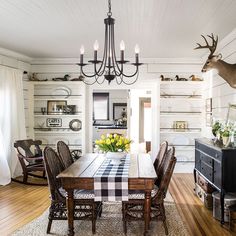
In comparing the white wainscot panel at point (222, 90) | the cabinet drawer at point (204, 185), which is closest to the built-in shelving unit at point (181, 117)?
the white wainscot panel at point (222, 90)

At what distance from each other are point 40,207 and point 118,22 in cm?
286

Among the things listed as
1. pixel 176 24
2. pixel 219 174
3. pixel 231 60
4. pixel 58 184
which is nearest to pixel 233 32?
pixel 231 60

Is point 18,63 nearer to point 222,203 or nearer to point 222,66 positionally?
point 222,66

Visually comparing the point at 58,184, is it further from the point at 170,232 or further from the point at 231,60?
the point at 231,60

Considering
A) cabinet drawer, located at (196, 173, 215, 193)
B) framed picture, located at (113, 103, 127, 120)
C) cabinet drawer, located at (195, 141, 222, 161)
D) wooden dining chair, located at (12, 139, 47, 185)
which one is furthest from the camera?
framed picture, located at (113, 103, 127, 120)

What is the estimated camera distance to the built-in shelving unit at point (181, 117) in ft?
20.4

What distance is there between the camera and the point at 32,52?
18.5 feet

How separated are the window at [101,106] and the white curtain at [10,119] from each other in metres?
4.78

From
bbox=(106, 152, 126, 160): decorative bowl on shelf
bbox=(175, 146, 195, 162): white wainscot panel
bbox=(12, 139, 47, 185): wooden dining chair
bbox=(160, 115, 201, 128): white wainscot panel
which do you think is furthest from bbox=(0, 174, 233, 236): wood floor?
bbox=(160, 115, 201, 128): white wainscot panel

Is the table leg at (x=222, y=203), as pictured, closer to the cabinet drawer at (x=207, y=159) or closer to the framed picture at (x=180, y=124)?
the cabinet drawer at (x=207, y=159)

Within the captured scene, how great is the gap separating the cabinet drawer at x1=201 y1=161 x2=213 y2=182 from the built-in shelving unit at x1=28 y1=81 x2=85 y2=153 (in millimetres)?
3133

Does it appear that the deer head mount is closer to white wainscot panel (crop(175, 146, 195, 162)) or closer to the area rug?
the area rug

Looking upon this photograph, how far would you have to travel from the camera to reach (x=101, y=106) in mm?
10492

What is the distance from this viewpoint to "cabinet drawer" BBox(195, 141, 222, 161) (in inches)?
130
